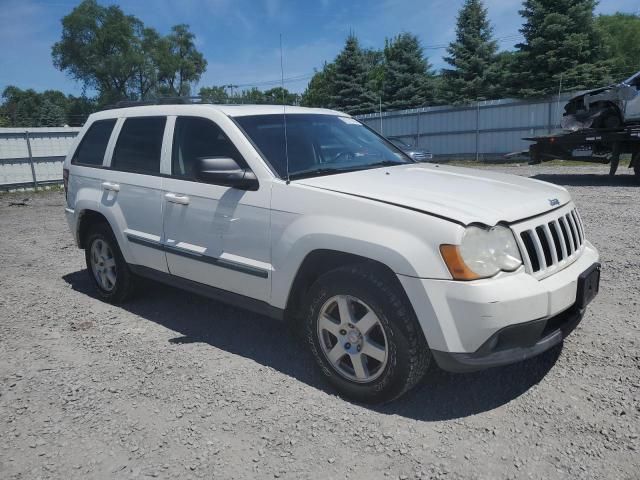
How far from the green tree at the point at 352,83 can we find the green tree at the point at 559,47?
10300mm

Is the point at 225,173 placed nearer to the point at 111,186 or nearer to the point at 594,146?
the point at 111,186

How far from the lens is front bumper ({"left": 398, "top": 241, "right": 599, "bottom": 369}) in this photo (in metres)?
2.53

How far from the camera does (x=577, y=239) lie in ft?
10.6

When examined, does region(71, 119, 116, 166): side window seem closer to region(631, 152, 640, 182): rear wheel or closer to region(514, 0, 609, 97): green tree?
region(631, 152, 640, 182): rear wheel

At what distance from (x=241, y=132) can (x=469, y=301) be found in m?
2.01

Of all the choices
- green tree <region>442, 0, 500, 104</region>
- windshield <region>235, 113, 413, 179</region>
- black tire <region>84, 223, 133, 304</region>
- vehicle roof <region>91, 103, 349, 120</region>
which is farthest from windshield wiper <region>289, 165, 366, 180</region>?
green tree <region>442, 0, 500, 104</region>

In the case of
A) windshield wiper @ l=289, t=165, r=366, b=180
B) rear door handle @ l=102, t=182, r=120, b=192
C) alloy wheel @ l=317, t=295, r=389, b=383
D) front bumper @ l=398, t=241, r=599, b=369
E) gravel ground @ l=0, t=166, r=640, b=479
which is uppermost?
windshield wiper @ l=289, t=165, r=366, b=180

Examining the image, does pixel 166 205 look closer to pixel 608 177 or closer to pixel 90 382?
pixel 90 382

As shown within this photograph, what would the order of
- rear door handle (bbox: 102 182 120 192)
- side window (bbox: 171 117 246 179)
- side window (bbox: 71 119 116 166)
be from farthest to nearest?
side window (bbox: 71 119 116 166) → rear door handle (bbox: 102 182 120 192) → side window (bbox: 171 117 246 179)

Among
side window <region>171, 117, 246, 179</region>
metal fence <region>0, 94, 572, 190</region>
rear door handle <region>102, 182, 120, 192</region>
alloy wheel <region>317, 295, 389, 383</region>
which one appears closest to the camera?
alloy wheel <region>317, 295, 389, 383</region>

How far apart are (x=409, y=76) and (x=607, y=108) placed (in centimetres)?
1902

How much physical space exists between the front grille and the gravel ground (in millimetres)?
801

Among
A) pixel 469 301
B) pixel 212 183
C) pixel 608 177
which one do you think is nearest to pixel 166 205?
pixel 212 183

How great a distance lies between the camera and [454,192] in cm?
300
